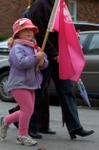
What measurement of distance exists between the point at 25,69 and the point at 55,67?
74cm

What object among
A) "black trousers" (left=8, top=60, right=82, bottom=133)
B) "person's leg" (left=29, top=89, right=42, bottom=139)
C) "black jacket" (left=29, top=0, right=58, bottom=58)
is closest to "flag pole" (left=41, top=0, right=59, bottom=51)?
"black jacket" (left=29, top=0, right=58, bottom=58)

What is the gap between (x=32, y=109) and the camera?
293 inches

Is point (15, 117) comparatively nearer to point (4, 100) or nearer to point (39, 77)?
point (39, 77)

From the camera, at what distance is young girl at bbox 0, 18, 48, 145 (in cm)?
730

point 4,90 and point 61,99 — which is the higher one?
point 61,99

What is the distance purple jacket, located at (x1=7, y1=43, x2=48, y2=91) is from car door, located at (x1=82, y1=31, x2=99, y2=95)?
4.71 metres

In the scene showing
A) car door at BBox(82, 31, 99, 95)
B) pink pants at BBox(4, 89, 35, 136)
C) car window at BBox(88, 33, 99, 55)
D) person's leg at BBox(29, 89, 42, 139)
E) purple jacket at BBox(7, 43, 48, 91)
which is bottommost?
car door at BBox(82, 31, 99, 95)

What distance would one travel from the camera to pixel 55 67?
26.2 ft

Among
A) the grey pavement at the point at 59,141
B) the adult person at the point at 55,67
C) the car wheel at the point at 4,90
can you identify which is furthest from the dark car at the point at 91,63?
the adult person at the point at 55,67

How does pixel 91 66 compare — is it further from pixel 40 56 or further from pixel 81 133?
pixel 40 56

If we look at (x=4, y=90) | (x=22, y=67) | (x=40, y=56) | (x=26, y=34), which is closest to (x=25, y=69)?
(x=22, y=67)

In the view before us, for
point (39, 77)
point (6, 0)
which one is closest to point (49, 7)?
point (39, 77)

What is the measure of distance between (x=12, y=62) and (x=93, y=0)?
22.5m

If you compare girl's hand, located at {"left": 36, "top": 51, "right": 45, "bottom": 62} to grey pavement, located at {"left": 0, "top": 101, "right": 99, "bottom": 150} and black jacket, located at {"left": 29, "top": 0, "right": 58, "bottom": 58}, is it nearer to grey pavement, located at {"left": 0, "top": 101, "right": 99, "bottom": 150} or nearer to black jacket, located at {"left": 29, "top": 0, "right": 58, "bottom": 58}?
black jacket, located at {"left": 29, "top": 0, "right": 58, "bottom": 58}
